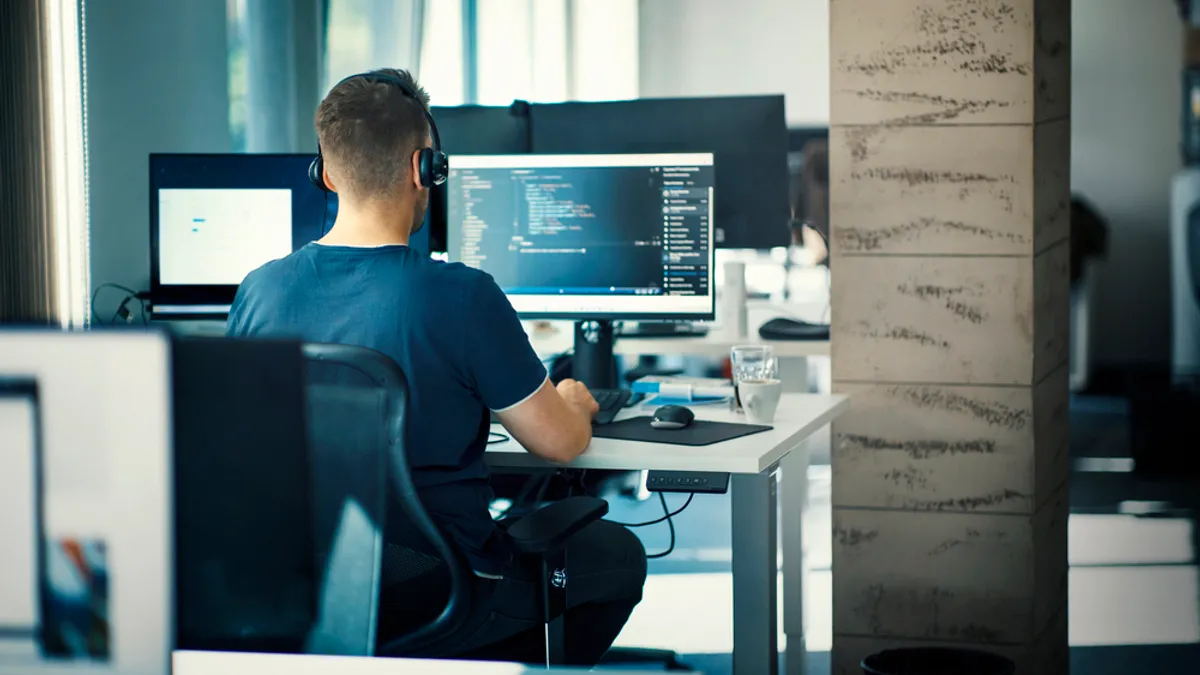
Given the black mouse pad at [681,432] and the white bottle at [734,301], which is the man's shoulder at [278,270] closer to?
the black mouse pad at [681,432]

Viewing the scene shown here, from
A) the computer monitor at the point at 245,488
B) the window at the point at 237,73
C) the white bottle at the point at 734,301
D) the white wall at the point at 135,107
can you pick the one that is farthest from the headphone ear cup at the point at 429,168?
the window at the point at 237,73

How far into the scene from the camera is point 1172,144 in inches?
283

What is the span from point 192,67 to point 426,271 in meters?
2.25

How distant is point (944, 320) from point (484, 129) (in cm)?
119

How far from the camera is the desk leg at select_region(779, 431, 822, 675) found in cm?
292

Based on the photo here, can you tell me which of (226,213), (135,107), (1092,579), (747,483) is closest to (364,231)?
(747,483)

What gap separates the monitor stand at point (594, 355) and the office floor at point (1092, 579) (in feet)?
2.42

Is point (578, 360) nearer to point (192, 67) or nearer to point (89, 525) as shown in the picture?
point (192, 67)

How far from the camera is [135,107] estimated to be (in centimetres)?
345

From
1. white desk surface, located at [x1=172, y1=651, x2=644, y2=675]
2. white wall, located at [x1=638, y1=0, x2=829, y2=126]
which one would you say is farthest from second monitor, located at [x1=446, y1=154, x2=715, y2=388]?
white wall, located at [x1=638, y1=0, x2=829, y2=126]

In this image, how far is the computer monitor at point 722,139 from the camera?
301cm

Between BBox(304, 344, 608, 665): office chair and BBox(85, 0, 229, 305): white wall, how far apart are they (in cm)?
181

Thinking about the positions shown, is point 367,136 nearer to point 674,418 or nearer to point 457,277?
point 457,277

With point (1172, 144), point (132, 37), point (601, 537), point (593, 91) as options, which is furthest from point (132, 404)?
point (1172, 144)
